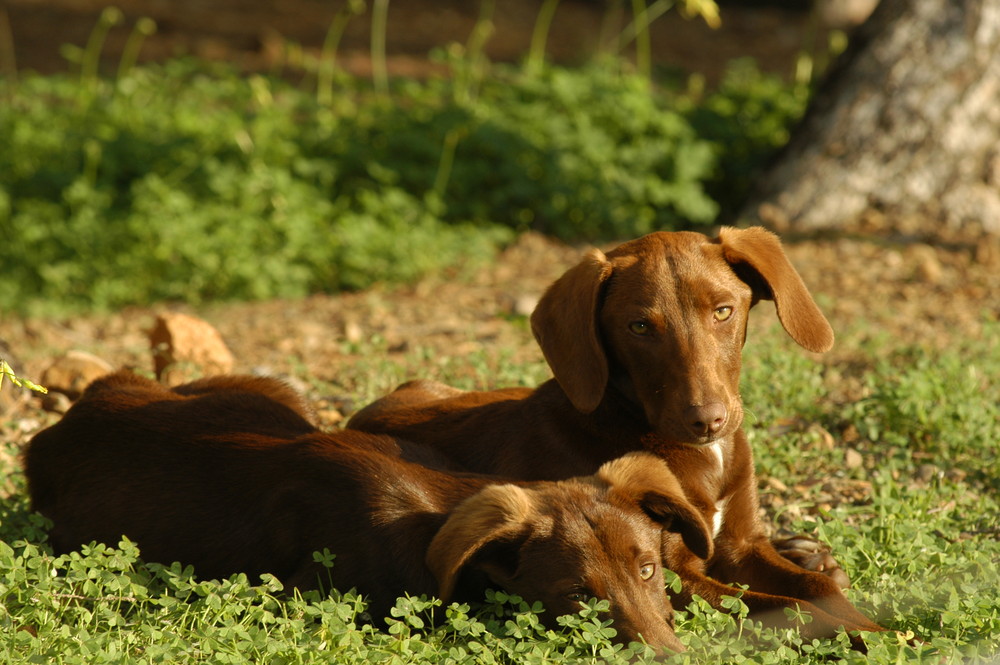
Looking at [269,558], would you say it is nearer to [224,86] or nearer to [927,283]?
[927,283]

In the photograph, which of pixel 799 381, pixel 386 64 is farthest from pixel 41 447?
pixel 386 64

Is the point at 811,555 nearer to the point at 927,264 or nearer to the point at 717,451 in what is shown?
the point at 717,451

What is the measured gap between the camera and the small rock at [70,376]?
6621 mm

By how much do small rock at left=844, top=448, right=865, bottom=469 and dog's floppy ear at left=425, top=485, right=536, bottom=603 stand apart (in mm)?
2181

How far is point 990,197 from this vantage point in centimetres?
959

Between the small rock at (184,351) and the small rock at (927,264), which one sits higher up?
the small rock at (927,264)

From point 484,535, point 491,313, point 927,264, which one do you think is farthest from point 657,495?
point 927,264

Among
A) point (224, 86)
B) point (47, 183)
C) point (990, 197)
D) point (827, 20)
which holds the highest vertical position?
point (827, 20)

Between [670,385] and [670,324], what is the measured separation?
0.23 meters

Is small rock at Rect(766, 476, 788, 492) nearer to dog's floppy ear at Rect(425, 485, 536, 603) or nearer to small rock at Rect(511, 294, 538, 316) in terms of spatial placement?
dog's floppy ear at Rect(425, 485, 536, 603)

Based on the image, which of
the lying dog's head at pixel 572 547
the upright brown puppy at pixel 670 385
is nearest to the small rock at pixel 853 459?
the upright brown puppy at pixel 670 385

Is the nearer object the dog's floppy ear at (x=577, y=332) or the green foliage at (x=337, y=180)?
the dog's floppy ear at (x=577, y=332)

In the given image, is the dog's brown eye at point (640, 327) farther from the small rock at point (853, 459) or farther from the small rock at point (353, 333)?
the small rock at point (353, 333)

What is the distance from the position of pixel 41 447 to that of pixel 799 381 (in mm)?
3634
